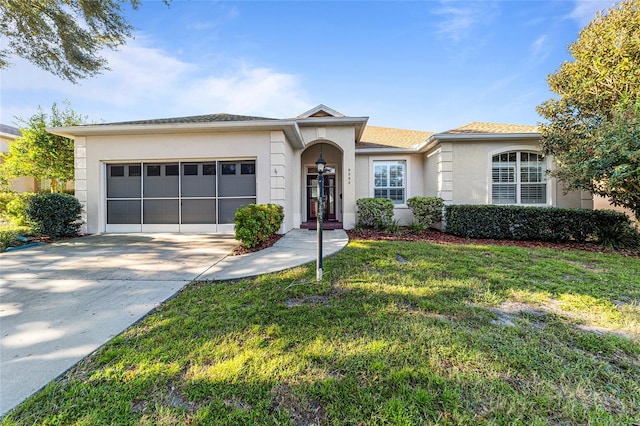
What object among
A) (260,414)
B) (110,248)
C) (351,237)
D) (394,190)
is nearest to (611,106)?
(394,190)

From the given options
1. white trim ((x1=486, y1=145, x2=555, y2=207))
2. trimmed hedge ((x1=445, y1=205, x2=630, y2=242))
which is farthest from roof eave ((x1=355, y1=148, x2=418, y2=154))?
trimmed hedge ((x1=445, y1=205, x2=630, y2=242))

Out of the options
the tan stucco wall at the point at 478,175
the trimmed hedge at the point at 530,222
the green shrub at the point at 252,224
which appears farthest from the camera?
the tan stucco wall at the point at 478,175

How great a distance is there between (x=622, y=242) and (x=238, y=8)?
13.7m

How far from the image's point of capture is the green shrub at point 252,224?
629 cm

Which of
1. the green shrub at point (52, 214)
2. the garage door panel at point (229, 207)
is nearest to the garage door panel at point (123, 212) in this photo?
the green shrub at point (52, 214)

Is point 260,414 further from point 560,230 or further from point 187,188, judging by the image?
point 560,230

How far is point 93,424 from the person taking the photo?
5.31 ft

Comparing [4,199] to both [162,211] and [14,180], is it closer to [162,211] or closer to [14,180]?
[14,180]

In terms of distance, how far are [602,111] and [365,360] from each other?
1066cm

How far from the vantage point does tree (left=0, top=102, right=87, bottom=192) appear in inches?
496

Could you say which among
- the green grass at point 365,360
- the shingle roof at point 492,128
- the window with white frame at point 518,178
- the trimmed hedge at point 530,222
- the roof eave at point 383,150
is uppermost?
the shingle roof at point 492,128

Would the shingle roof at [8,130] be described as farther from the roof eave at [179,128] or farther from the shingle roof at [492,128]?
the shingle roof at [492,128]

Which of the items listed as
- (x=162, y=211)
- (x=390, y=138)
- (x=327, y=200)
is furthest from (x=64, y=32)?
(x=390, y=138)

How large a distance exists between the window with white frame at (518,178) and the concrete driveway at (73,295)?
994 centimetres
